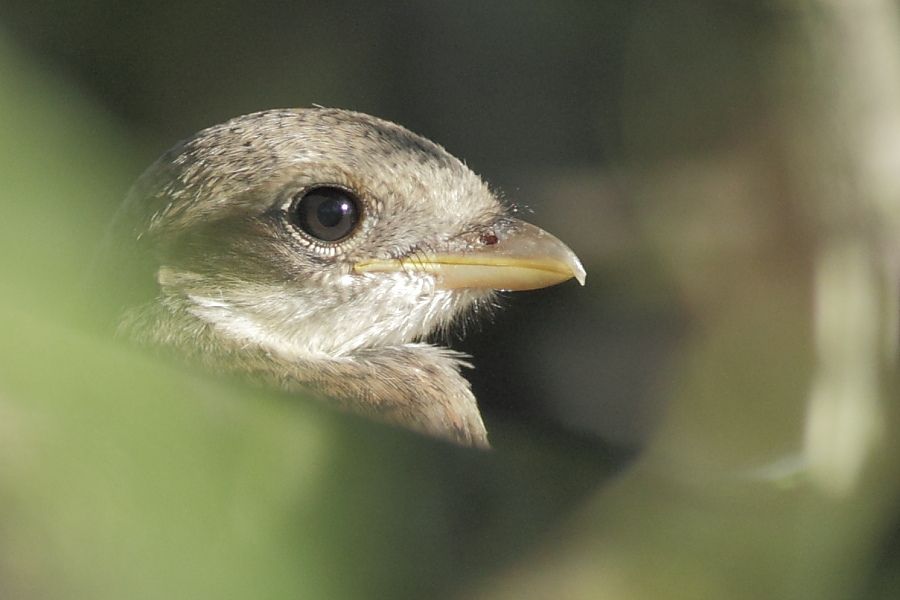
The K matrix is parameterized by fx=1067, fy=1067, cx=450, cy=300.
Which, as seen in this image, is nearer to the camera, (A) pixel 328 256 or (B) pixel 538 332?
(A) pixel 328 256

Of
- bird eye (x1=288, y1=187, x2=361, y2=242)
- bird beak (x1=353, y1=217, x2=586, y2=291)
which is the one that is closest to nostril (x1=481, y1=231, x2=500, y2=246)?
bird beak (x1=353, y1=217, x2=586, y2=291)

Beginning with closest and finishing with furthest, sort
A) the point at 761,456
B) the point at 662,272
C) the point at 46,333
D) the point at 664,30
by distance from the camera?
the point at 46,333, the point at 761,456, the point at 664,30, the point at 662,272

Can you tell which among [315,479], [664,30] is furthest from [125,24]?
[315,479]

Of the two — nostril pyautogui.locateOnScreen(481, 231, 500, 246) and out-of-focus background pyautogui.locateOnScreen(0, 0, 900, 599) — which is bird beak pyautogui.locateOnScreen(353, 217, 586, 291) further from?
out-of-focus background pyautogui.locateOnScreen(0, 0, 900, 599)

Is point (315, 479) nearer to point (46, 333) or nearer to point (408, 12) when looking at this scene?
point (46, 333)

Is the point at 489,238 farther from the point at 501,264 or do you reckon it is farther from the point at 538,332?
the point at 538,332

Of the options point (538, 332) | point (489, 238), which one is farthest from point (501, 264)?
point (538, 332)

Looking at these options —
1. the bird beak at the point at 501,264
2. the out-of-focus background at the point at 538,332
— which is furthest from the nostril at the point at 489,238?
the out-of-focus background at the point at 538,332
